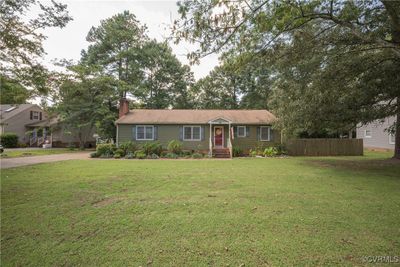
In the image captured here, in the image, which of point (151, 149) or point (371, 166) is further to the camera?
point (151, 149)

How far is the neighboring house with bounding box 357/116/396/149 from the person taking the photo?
793 inches

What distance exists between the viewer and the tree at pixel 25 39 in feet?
21.8

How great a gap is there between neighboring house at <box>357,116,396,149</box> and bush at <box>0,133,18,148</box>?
37.2 meters

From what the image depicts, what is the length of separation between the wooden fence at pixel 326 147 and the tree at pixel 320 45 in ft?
19.3

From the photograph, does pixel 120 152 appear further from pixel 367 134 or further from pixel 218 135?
pixel 367 134

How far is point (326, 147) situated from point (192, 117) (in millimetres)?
11551

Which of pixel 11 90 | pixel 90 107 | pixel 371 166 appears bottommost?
pixel 371 166

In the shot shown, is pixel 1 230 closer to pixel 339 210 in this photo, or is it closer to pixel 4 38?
pixel 4 38

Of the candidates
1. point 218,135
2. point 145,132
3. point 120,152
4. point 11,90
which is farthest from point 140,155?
point 11,90

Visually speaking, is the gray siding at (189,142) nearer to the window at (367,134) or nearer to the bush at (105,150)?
the bush at (105,150)

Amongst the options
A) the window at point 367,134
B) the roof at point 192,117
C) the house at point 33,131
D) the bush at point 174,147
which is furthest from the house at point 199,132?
the window at point 367,134

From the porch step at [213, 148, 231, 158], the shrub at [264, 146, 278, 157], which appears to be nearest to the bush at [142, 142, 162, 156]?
the porch step at [213, 148, 231, 158]

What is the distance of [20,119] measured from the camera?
97.6ft

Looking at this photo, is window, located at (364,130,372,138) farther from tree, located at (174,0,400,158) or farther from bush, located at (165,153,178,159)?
bush, located at (165,153,178,159)
